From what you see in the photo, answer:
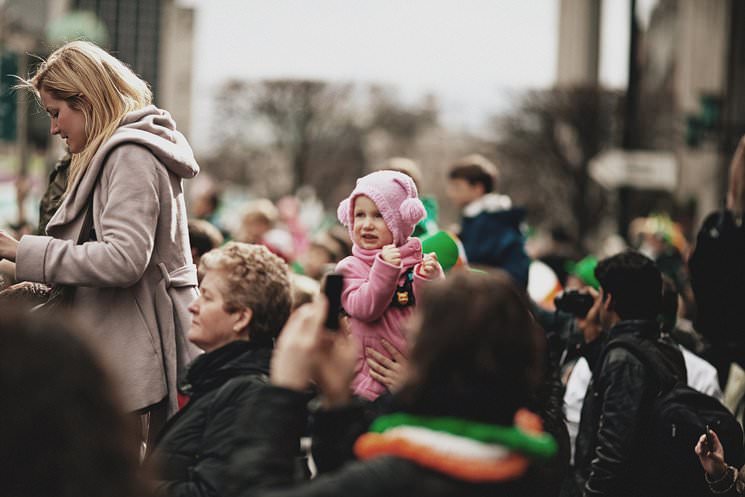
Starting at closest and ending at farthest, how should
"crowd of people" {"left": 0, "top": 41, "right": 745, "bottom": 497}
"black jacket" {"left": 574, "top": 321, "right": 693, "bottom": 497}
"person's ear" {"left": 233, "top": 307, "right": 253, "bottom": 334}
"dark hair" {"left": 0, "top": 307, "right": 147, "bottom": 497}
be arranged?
1. "dark hair" {"left": 0, "top": 307, "right": 147, "bottom": 497}
2. "crowd of people" {"left": 0, "top": 41, "right": 745, "bottom": 497}
3. "person's ear" {"left": 233, "top": 307, "right": 253, "bottom": 334}
4. "black jacket" {"left": 574, "top": 321, "right": 693, "bottom": 497}

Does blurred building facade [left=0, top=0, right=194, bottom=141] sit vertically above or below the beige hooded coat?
above

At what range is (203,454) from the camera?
3.73 meters

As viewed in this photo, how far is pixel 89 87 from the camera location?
454 centimetres

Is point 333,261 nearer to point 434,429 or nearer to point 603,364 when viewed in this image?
point 603,364

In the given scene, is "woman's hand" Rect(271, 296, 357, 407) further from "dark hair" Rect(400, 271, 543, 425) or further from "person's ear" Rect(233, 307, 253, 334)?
"person's ear" Rect(233, 307, 253, 334)

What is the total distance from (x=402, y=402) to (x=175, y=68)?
2451 inches

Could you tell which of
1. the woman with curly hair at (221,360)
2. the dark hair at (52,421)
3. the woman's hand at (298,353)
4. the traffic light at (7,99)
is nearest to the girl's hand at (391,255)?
the woman with curly hair at (221,360)

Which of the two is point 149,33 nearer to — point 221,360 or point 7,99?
point 7,99

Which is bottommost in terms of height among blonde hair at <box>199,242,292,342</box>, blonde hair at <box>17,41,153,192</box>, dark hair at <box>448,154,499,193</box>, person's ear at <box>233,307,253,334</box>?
person's ear at <box>233,307,253,334</box>

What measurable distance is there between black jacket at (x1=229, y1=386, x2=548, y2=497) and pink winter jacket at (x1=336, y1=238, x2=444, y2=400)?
1.29 metres

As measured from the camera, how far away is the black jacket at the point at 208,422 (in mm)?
3678

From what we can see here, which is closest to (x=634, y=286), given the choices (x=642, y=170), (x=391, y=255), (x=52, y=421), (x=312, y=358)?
(x=391, y=255)

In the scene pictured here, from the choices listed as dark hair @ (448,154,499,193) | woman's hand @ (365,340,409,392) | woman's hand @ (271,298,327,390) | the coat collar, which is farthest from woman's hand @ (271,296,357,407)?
dark hair @ (448,154,499,193)

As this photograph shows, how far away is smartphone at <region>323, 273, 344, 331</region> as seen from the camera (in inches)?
130
